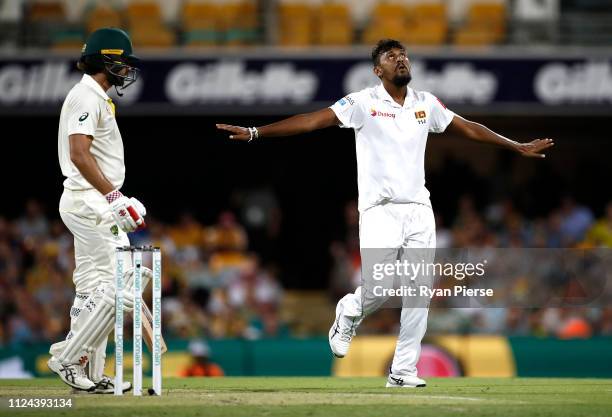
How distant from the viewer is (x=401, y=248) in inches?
306

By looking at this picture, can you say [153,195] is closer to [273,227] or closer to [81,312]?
[273,227]

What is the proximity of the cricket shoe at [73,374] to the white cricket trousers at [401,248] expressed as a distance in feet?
5.74

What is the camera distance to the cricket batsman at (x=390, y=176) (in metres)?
7.66

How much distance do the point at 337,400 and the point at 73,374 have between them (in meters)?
1.59

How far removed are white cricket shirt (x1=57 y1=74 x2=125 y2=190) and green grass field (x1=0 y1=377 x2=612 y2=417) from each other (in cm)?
133

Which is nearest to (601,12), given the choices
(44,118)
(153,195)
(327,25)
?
(327,25)

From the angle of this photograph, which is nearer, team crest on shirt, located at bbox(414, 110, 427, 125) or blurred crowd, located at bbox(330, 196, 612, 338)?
team crest on shirt, located at bbox(414, 110, 427, 125)

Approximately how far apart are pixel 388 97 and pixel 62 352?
8.71 feet

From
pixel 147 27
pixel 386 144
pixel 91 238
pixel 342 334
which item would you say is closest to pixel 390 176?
pixel 386 144

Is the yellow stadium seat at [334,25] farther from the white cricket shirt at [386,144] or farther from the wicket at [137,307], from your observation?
the wicket at [137,307]

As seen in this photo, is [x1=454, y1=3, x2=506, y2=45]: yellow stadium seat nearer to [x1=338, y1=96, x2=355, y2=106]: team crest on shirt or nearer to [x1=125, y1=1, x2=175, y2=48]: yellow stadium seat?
[x1=125, y1=1, x2=175, y2=48]: yellow stadium seat

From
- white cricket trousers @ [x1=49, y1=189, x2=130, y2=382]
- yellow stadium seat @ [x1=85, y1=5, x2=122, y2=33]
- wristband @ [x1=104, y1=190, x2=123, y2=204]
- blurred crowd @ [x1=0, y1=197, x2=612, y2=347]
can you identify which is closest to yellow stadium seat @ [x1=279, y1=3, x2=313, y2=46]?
yellow stadium seat @ [x1=85, y1=5, x2=122, y2=33]

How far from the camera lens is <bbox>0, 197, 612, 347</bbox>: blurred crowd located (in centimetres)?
1448

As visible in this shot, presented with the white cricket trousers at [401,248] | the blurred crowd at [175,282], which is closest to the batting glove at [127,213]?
the white cricket trousers at [401,248]
